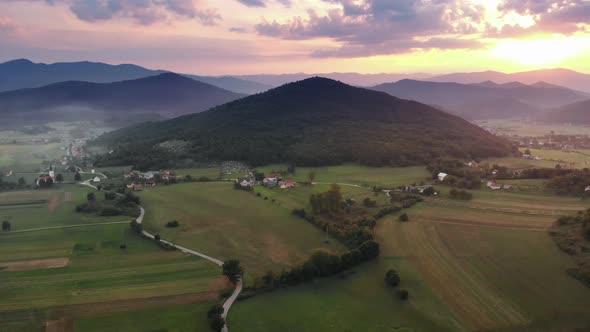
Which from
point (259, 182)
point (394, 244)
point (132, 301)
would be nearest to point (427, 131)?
point (259, 182)

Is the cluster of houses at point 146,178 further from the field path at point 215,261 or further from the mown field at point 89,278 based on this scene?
the mown field at point 89,278

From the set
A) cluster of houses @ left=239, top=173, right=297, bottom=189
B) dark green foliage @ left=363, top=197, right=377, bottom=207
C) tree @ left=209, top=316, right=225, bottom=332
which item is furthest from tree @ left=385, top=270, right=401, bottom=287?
cluster of houses @ left=239, top=173, right=297, bottom=189

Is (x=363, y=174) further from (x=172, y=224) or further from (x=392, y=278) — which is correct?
(x=392, y=278)

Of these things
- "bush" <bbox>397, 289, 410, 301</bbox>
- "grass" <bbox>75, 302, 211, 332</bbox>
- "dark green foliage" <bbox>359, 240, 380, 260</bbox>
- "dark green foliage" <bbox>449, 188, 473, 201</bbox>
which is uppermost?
"dark green foliage" <bbox>449, 188, 473, 201</bbox>

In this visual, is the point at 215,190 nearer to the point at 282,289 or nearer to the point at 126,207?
the point at 126,207

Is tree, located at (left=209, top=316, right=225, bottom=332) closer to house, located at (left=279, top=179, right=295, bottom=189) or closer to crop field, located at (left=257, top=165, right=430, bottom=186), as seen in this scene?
house, located at (left=279, top=179, right=295, bottom=189)

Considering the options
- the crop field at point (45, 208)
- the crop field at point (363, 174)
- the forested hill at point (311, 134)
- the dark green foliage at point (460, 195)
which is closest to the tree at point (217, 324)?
the crop field at point (45, 208)

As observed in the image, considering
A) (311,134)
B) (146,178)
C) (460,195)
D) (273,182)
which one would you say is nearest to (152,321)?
(273,182)
